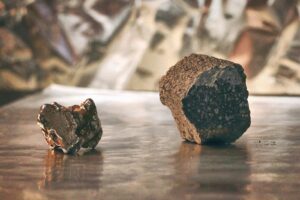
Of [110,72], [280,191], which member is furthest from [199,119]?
[110,72]

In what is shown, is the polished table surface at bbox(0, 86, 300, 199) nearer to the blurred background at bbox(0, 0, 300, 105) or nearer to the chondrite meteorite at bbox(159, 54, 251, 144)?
the chondrite meteorite at bbox(159, 54, 251, 144)

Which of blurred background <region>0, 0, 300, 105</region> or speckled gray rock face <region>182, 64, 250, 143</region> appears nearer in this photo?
speckled gray rock face <region>182, 64, 250, 143</region>

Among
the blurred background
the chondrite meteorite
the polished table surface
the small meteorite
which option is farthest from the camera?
the blurred background

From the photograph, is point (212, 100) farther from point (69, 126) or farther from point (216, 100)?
point (69, 126)

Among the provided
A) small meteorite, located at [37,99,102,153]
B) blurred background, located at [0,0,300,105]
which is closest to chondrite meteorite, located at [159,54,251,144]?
small meteorite, located at [37,99,102,153]

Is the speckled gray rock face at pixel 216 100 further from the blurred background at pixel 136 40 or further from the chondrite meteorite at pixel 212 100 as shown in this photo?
the blurred background at pixel 136 40

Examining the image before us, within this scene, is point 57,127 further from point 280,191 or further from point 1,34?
point 1,34

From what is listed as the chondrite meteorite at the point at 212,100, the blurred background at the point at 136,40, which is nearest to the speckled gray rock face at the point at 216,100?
→ the chondrite meteorite at the point at 212,100
